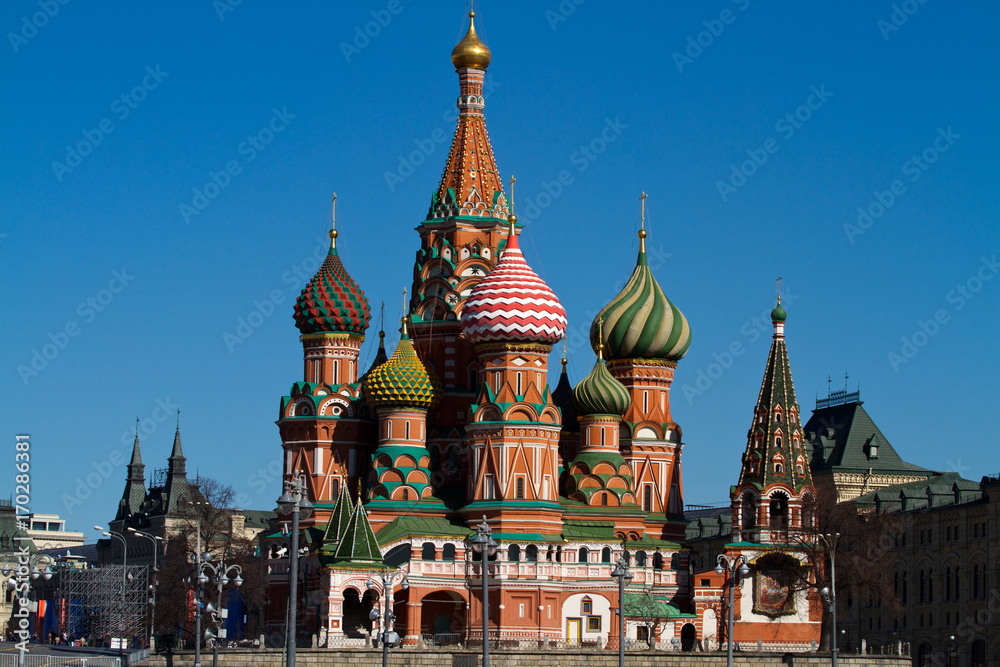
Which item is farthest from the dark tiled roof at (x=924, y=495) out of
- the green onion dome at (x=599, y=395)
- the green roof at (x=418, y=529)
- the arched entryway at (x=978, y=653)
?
the green roof at (x=418, y=529)

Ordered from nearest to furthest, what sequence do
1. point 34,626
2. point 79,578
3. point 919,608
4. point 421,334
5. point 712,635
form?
point 712,635 < point 421,334 < point 919,608 < point 79,578 < point 34,626

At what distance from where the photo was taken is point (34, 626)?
404 feet

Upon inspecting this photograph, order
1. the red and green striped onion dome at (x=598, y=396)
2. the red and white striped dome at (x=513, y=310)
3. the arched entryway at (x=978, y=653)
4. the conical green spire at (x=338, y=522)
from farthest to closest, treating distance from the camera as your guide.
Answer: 1. the arched entryway at (x=978, y=653)
2. the red and green striped onion dome at (x=598, y=396)
3. the red and white striped dome at (x=513, y=310)
4. the conical green spire at (x=338, y=522)

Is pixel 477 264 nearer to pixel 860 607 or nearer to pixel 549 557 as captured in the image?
pixel 549 557

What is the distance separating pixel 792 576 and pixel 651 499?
8.84m

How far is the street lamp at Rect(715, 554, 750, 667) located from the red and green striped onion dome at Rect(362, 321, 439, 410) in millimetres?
14811

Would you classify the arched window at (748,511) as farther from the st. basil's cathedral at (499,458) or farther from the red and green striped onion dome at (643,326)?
A: the red and green striped onion dome at (643,326)

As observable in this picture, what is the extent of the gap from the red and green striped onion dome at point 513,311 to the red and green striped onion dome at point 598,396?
3.69m

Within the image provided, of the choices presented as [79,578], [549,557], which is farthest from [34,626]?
[549,557]

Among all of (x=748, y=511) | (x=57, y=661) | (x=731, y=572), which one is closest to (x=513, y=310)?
(x=748, y=511)

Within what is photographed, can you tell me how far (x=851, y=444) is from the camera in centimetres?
10762

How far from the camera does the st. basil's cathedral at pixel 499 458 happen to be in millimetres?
74188

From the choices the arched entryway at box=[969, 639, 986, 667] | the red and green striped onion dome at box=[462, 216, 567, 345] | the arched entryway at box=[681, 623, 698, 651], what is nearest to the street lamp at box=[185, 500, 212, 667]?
the red and green striped onion dome at box=[462, 216, 567, 345]

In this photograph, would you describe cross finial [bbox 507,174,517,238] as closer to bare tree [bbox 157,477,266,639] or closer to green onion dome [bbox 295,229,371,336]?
green onion dome [bbox 295,229,371,336]
